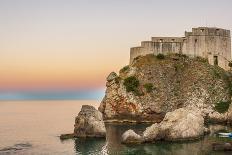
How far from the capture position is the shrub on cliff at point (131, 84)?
76.6 metres

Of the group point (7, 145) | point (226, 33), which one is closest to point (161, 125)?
point (7, 145)

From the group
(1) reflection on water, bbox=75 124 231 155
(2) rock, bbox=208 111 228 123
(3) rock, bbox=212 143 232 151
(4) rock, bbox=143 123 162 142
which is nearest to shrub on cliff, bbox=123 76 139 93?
(2) rock, bbox=208 111 228 123

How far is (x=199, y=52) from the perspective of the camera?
83250 millimetres

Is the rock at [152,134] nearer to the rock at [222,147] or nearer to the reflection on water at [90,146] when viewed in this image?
the reflection on water at [90,146]

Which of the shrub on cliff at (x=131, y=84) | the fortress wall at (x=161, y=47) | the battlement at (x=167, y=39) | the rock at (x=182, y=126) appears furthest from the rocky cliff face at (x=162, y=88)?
the rock at (x=182, y=126)

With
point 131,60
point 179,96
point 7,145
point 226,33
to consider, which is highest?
point 226,33

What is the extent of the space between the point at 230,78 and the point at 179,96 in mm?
10146

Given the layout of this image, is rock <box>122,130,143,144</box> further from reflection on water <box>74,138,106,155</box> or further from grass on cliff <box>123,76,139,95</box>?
grass on cliff <box>123,76,139,95</box>

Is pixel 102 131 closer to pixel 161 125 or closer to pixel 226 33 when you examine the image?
pixel 161 125

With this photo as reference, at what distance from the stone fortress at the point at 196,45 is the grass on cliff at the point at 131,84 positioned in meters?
7.45

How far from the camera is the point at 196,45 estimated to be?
82.9 metres

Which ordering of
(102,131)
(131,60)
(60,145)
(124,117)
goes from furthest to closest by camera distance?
(131,60) → (124,117) → (102,131) → (60,145)

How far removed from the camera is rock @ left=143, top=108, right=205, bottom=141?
51.9 metres

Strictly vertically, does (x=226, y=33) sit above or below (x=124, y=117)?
above
